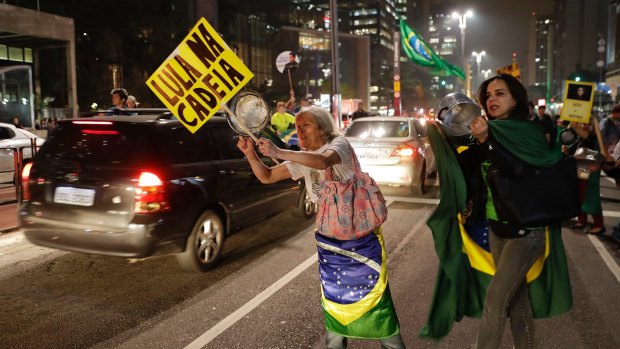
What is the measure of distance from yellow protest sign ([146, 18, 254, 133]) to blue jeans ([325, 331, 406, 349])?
150 centimetres

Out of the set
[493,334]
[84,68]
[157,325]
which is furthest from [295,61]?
[84,68]

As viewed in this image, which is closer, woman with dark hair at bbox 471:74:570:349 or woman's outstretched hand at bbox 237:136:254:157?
woman with dark hair at bbox 471:74:570:349

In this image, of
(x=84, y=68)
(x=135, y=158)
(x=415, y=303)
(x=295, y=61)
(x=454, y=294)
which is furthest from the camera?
(x=84, y=68)

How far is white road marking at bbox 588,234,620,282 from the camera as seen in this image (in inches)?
229

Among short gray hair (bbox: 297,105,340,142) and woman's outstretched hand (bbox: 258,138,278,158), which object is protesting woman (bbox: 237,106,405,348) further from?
woman's outstretched hand (bbox: 258,138,278,158)

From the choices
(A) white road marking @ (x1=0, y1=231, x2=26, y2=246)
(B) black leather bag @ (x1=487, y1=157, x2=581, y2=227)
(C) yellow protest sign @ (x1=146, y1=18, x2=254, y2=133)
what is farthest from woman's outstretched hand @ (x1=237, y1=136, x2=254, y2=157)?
(A) white road marking @ (x1=0, y1=231, x2=26, y2=246)

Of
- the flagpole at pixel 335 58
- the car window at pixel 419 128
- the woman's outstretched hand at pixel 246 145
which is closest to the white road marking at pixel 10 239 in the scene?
the woman's outstretched hand at pixel 246 145

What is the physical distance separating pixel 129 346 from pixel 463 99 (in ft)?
9.38

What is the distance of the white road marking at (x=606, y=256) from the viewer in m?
5.81

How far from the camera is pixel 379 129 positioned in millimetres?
11453

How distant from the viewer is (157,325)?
436cm

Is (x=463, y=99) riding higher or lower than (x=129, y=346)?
higher

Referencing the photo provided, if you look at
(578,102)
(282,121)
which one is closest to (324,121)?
(578,102)

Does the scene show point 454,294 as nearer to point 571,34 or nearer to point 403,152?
point 403,152
